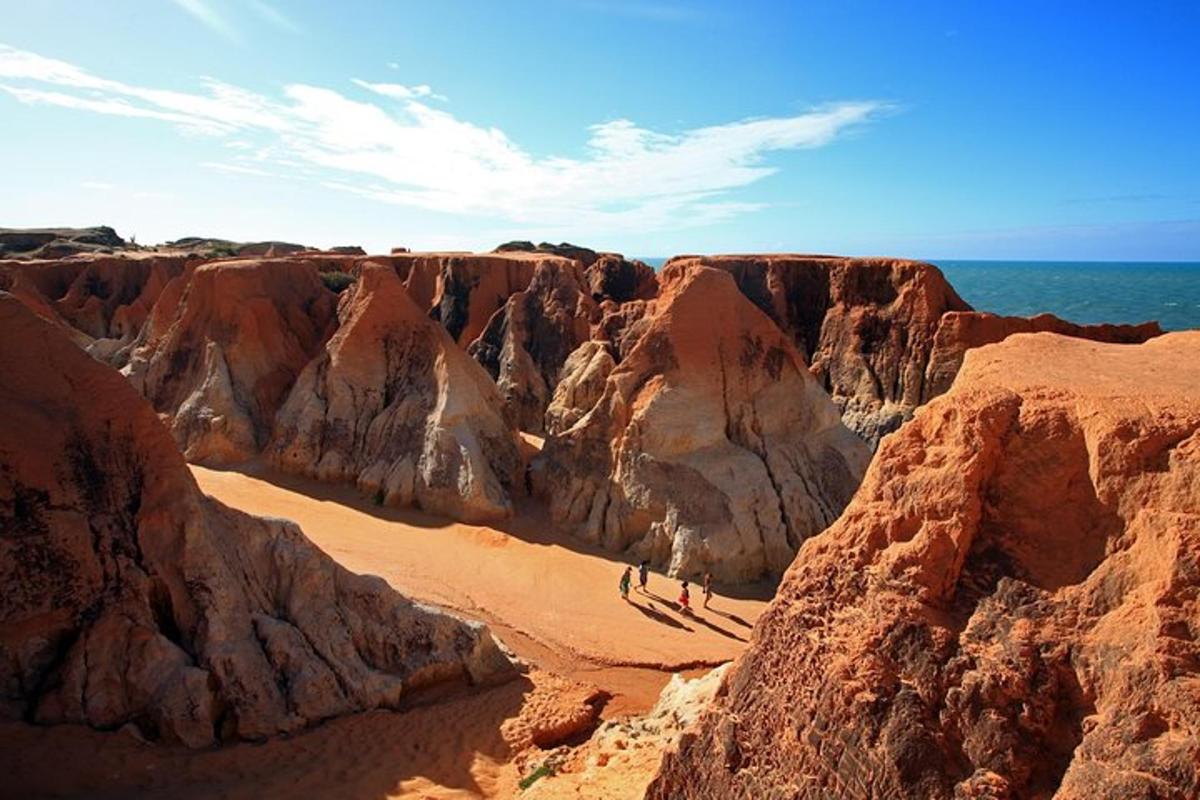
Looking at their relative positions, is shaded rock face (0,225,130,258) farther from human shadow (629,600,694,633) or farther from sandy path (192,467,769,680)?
human shadow (629,600,694,633)

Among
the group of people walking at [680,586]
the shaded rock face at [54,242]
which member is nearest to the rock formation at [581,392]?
the group of people walking at [680,586]

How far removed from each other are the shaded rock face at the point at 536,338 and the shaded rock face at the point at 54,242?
39.1 metres

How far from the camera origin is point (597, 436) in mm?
19062

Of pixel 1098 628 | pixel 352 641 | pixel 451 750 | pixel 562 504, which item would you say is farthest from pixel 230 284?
pixel 1098 628

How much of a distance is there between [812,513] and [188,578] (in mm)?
12011

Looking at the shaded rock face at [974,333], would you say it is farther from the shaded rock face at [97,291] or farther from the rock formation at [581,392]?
the shaded rock face at [97,291]

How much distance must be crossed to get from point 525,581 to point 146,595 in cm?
795

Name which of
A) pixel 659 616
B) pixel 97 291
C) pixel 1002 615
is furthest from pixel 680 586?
pixel 97 291

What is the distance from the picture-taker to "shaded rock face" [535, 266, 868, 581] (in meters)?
16.9

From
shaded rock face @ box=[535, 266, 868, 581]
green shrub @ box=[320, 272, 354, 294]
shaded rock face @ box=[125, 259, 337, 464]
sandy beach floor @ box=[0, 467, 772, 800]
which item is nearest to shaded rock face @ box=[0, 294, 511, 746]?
sandy beach floor @ box=[0, 467, 772, 800]

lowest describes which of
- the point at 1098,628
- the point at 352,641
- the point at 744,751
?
the point at 352,641

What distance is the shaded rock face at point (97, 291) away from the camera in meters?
35.9

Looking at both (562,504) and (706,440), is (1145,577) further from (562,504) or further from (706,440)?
(562,504)

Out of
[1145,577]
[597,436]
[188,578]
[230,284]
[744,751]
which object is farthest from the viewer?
[230,284]
